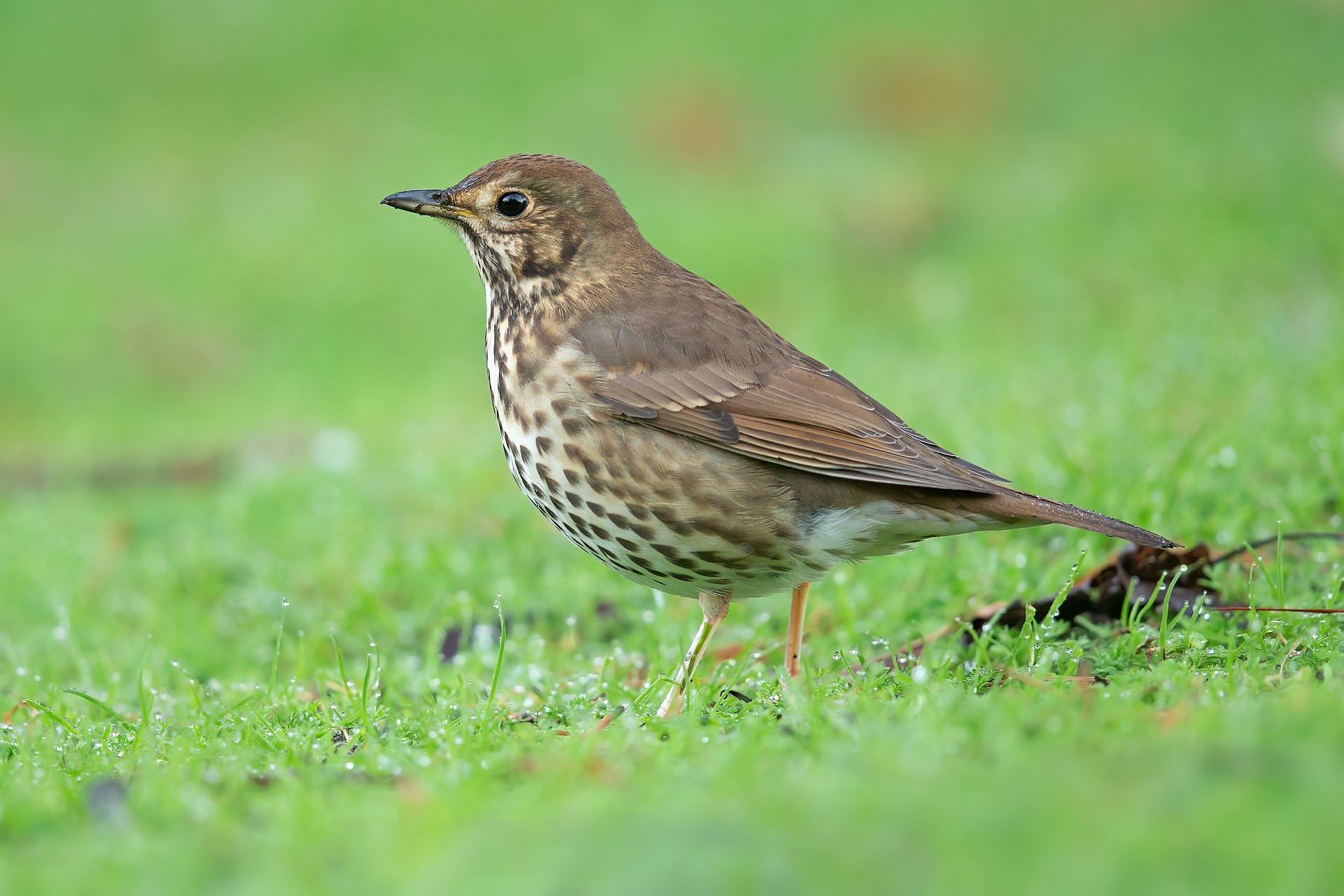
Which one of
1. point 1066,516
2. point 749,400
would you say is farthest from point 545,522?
point 1066,516

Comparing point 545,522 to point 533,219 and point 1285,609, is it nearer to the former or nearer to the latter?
point 533,219

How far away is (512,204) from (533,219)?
3.6 inches

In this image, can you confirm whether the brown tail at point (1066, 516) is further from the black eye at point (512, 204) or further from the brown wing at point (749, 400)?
the black eye at point (512, 204)

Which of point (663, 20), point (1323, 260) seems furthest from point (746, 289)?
point (663, 20)

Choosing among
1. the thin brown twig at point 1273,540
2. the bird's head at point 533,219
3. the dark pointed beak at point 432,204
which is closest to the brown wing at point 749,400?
the bird's head at point 533,219

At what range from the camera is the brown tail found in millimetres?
3861

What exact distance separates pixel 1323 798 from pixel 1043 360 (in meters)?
6.53

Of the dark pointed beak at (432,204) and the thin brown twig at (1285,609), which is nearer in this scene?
the thin brown twig at (1285,609)

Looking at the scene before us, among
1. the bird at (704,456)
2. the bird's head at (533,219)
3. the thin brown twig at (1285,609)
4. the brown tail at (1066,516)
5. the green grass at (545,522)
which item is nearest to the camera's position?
the green grass at (545,522)

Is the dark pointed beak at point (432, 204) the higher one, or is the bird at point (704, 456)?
the dark pointed beak at point (432, 204)

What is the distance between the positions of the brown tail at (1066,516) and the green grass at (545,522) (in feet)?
1.06

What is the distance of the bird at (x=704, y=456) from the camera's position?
168 inches

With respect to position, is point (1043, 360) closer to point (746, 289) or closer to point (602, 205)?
point (746, 289)

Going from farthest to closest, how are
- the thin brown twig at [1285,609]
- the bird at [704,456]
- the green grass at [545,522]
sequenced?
the bird at [704,456], the thin brown twig at [1285,609], the green grass at [545,522]
